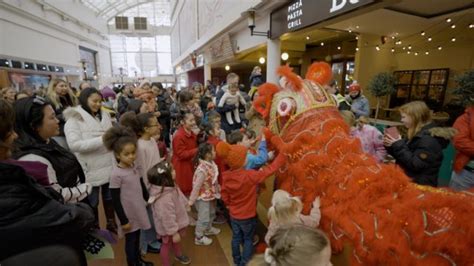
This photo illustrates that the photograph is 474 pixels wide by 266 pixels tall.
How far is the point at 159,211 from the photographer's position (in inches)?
78.4

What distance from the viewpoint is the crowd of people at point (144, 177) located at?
929 millimetres

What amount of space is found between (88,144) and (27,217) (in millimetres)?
1323

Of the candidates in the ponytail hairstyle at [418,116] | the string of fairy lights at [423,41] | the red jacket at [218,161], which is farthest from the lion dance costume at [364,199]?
the string of fairy lights at [423,41]

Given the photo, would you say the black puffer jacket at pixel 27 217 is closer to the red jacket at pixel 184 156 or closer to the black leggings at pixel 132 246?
the black leggings at pixel 132 246

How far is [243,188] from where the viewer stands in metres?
1.96

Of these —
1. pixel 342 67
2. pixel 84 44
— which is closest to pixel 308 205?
pixel 342 67

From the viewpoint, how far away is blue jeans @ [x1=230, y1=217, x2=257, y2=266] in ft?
6.70

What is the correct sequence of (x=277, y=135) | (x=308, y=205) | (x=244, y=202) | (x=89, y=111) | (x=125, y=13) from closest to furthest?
1. (x=308, y=205)
2. (x=244, y=202)
3. (x=277, y=135)
4. (x=89, y=111)
5. (x=125, y=13)

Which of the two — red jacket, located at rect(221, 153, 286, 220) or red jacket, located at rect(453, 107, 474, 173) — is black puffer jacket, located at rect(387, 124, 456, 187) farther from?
red jacket, located at rect(221, 153, 286, 220)

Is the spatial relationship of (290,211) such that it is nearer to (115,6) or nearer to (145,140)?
(145,140)

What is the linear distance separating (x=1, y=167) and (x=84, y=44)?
2076cm

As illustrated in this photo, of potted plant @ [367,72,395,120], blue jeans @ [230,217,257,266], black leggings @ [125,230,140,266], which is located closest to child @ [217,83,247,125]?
blue jeans @ [230,217,257,266]

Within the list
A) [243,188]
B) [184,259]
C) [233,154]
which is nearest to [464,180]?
[243,188]

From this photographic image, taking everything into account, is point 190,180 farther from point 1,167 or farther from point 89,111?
point 1,167
